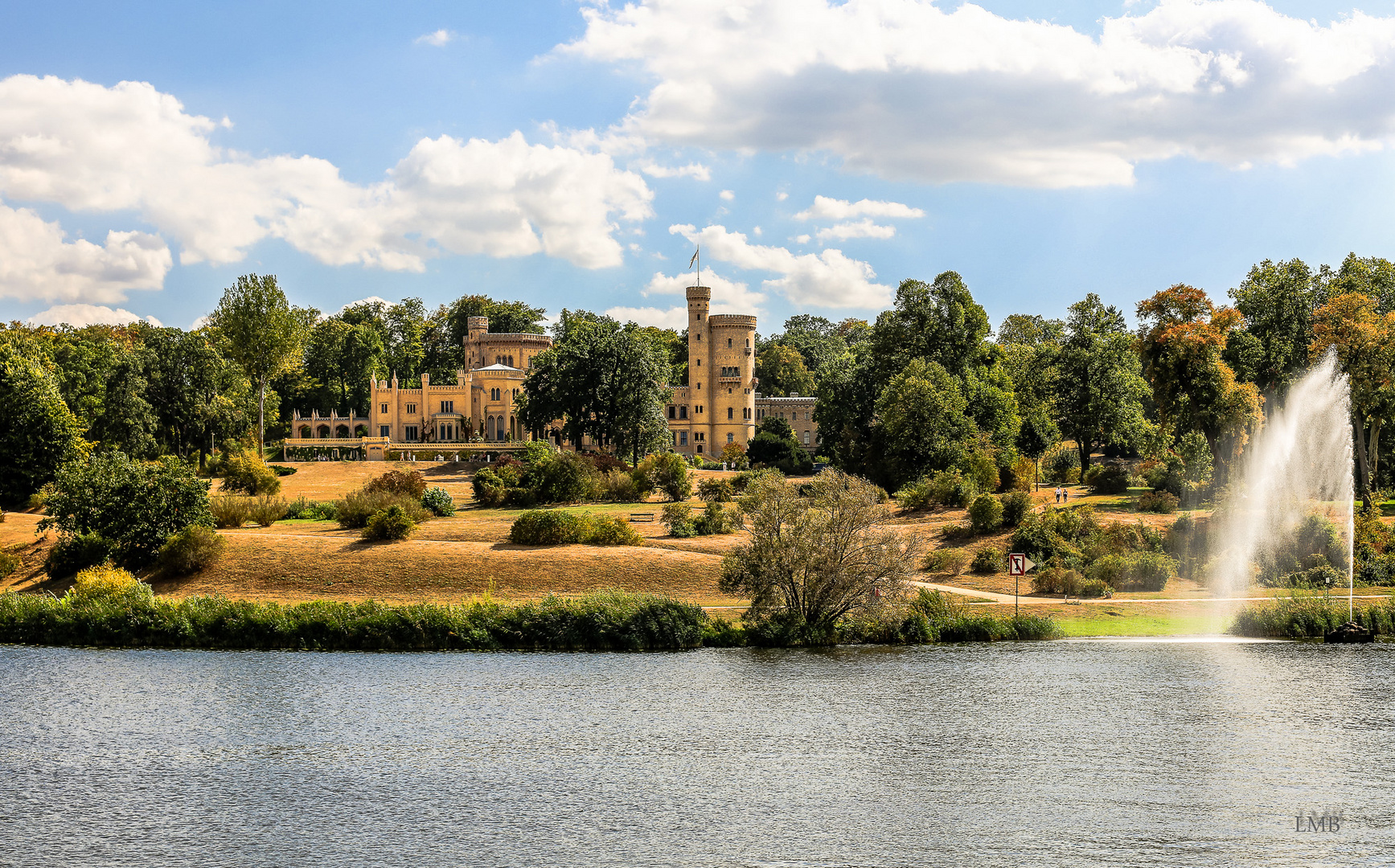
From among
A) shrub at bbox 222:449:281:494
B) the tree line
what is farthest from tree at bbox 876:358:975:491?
shrub at bbox 222:449:281:494

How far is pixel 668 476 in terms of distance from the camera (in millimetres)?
66062

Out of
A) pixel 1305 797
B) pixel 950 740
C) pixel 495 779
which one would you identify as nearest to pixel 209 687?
pixel 495 779

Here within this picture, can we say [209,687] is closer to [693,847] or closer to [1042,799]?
[693,847]

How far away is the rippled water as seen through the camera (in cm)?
1931

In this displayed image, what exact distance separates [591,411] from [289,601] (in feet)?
130

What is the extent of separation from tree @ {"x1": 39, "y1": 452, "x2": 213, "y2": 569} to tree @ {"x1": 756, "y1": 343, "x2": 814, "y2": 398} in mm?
82623

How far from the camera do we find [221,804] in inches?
842

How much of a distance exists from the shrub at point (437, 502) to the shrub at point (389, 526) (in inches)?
347

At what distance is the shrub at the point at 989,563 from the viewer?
46.9 m

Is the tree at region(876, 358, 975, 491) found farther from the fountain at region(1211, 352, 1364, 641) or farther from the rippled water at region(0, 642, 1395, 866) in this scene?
the rippled water at region(0, 642, 1395, 866)

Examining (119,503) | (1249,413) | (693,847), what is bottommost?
(693,847)

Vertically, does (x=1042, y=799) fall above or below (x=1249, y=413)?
below

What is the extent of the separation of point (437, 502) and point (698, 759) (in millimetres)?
37264

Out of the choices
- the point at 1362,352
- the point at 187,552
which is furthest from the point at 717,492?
the point at 1362,352
